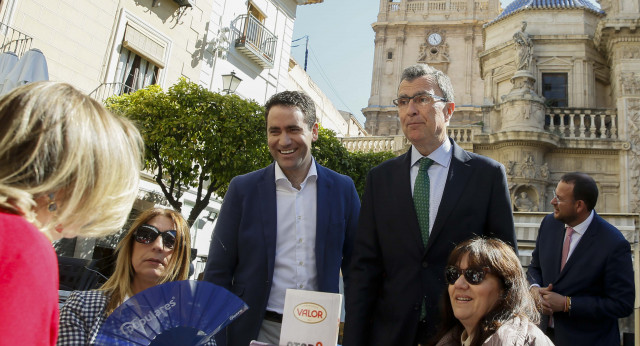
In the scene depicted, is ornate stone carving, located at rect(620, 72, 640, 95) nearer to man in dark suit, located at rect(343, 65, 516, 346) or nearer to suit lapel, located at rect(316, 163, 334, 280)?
man in dark suit, located at rect(343, 65, 516, 346)

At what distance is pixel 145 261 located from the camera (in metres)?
2.84

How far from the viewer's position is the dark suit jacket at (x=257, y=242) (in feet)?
9.46

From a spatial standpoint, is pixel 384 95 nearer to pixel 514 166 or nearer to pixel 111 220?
pixel 514 166

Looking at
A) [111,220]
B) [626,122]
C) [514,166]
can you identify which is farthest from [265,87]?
[111,220]

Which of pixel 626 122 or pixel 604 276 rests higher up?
pixel 626 122

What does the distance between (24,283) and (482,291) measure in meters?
1.95

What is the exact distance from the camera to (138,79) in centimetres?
1392

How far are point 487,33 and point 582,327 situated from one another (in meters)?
22.7

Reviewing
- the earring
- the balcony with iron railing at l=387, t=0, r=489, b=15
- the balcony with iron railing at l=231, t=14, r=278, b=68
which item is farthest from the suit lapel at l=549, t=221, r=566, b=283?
the balcony with iron railing at l=387, t=0, r=489, b=15

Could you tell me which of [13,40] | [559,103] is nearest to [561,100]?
[559,103]

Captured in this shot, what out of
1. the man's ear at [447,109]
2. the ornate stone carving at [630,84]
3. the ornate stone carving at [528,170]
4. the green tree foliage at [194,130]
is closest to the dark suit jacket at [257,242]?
the man's ear at [447,109]

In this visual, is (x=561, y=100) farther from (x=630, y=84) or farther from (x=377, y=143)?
(x=377, y=143)

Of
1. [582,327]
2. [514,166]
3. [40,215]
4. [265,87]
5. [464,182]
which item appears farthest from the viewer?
[265,87]

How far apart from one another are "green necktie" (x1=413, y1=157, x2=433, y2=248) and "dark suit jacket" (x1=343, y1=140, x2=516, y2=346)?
46 millimetres
